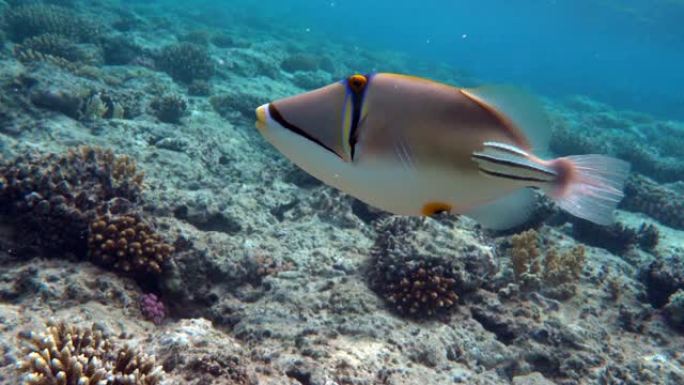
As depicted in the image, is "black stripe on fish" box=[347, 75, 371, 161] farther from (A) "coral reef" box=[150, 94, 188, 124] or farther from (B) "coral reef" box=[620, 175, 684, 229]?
(B) "coral reef" box=[620, 175, 684, 229]

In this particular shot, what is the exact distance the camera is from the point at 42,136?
726 centimetres

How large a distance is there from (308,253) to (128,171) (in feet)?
8.55

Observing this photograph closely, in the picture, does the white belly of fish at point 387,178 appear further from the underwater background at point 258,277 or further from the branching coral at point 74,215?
the branching coral at point 74,215

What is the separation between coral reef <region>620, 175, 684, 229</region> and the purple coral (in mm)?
12303

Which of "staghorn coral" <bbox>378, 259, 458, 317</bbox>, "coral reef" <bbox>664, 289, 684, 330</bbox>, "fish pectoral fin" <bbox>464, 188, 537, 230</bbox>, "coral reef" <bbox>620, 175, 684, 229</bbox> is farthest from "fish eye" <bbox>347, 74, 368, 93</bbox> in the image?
"coral reef" <bbox>620, 175, 684, 229</bbox>

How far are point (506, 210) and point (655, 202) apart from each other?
13.1 m

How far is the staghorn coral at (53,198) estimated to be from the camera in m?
4.31

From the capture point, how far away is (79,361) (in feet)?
9.00

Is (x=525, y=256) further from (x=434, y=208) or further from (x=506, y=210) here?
(x=434, y=208)

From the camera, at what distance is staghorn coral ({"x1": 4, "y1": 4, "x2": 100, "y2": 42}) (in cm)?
1385

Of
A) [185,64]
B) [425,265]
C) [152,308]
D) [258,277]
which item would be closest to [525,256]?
[425,265]

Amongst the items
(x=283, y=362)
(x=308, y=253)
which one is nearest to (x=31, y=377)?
(x=283, y=362)

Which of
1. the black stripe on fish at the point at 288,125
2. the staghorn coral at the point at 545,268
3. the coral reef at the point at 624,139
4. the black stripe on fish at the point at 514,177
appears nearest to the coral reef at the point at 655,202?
the coral reef at the point at 624,139

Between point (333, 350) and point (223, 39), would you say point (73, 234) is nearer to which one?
point (333, 350)
